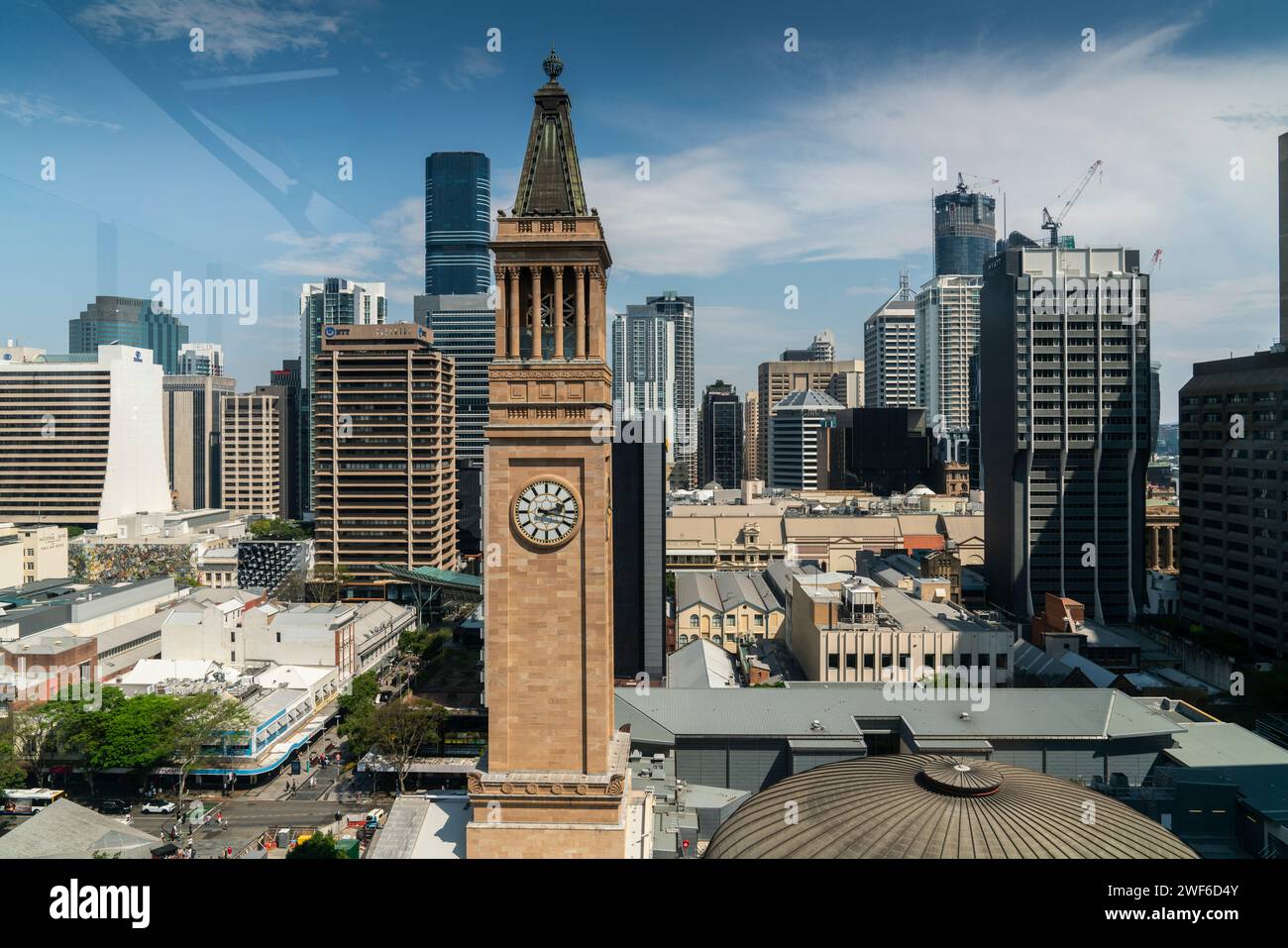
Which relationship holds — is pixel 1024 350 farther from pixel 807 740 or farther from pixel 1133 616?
pixel 807 740

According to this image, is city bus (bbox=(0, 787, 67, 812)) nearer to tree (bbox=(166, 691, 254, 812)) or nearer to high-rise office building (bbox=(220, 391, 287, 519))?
tree (bbox=(166, 691, 254, 812))

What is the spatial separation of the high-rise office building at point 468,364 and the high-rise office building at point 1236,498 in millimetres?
72354

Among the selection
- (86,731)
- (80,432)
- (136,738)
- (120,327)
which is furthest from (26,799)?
(120,327)

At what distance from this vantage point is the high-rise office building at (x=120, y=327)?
2198 cm

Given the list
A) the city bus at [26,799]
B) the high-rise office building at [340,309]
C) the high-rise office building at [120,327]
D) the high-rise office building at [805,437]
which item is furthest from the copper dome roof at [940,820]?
the high-rise office building at [805,437]

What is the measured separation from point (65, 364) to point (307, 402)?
330 ft

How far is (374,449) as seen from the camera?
81000 mm

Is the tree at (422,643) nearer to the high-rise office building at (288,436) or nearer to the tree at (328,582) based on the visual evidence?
the tree at (328,582)

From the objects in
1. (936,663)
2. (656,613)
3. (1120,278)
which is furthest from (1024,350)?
(656,613)

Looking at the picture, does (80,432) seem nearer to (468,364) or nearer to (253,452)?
(468,364)

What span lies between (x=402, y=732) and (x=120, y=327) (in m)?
23.6

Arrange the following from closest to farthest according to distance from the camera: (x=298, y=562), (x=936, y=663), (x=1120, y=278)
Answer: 1. (x=936, y=663)
2. (x=1120, y=278)
3. (x=298, y=562)

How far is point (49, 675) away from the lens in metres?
46.2

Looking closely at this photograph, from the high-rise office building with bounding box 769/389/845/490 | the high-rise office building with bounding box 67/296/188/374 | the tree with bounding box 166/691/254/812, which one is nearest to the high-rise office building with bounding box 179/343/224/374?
the high-rise office building with bounding box 67/296/188/374
